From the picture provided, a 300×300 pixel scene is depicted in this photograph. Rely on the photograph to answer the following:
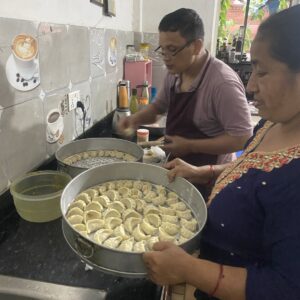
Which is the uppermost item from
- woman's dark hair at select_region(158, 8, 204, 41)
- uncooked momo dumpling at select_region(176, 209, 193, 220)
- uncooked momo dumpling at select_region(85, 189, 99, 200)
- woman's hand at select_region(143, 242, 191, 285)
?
woman's dark hair at select_region(158, 8, 204, 41)

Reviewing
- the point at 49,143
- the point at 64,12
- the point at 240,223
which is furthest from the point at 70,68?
the point at 240,223

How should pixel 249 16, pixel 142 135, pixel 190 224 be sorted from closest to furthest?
1. pixel 190 224
2. pixel 142 135
3. pixel 249 16

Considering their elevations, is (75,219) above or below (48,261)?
above

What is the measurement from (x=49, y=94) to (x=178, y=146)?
2.05 ft

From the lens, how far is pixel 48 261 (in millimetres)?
870

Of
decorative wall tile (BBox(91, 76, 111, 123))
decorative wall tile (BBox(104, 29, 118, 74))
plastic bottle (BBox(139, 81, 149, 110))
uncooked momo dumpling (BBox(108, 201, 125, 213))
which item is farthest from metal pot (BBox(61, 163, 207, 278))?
plastic bottle (BBox(139, 81, 149, 110))

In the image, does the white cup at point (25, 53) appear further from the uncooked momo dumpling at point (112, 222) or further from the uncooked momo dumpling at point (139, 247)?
the uncooked momo dumpling at point (139, 247)

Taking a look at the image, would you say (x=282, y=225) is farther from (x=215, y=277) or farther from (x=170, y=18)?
(x=170, y=18)

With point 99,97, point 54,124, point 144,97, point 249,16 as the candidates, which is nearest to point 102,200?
point 54,124

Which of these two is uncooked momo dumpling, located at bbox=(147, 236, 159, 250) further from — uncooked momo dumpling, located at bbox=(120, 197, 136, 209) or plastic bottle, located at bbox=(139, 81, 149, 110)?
plastic bottle, located at bbox=(139, 81, 149, 110)

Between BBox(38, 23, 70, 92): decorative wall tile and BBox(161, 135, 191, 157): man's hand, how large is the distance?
0.59 metres

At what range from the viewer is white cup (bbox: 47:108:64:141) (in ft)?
4.31

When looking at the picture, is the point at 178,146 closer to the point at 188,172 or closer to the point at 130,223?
the point at 188,172

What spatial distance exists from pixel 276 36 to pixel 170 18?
2.68ft
